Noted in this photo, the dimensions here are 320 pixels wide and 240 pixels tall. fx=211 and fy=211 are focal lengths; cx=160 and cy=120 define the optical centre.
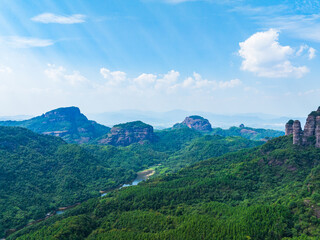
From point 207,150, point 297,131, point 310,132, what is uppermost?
point 297,131

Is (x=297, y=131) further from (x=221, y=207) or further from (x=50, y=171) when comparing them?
(x=50, y=171)

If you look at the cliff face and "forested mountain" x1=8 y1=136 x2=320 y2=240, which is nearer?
"forested mountain" x1=8 y1=136 x2=320 y2=240

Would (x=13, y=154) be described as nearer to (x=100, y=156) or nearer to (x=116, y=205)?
(x=100, y=156)

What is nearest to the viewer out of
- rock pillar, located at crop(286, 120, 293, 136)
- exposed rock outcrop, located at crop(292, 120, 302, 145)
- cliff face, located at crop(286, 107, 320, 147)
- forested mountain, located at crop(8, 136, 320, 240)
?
forested mountain, located at crop(8, 136, 320, 240)

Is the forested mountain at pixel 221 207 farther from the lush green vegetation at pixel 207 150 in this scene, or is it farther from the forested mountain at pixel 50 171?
the lush green vegetation at pixel 207 150

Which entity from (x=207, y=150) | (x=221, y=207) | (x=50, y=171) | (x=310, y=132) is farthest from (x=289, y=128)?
(x=50, y=171)

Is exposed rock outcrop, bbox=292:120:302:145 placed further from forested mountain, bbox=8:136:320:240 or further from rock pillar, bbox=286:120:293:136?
rock pillar, bbox=286:120:293:136

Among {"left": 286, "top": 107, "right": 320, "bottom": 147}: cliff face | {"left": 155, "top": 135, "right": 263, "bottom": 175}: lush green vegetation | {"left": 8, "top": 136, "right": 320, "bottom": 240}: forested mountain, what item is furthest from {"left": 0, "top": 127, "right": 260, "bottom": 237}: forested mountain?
{"left": 286, "top": 107, "right": 320, "bottom": 147}: cliff face
